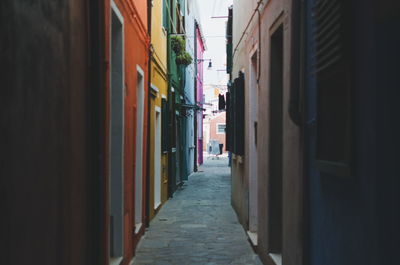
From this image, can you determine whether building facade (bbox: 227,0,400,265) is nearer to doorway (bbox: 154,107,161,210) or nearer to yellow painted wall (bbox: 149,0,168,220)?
yellow painted wall (bbox: 149,0,168,220)

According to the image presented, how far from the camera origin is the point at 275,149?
6.48m

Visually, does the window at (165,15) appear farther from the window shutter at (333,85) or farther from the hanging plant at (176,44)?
the window shutter at (333,85)

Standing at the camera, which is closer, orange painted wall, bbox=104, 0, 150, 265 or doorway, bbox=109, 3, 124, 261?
doorway, bbox=109, 3, 124, 261

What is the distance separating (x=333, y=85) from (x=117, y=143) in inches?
133

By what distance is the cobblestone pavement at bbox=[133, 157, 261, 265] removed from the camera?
7.30 m

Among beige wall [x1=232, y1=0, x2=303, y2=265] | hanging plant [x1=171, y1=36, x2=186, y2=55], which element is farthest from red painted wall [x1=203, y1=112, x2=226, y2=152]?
beige wall [x1=232, y1=0, x2=303, y2=265]

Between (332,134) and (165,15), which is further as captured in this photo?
(165,15)

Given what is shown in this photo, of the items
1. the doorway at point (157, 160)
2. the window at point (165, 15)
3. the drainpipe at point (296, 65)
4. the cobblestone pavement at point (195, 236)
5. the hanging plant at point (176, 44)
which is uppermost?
the window at point (165, 15)

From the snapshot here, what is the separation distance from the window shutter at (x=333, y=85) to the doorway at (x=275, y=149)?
8.00 feet

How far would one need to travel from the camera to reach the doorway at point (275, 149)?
21.2ft

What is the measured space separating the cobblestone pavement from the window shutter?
3.59 meters

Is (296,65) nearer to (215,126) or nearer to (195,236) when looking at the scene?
(195,236)

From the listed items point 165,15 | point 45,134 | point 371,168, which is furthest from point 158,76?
point 371,168

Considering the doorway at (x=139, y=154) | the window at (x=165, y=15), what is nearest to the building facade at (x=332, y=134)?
the doorway at (x=139, y=154)
